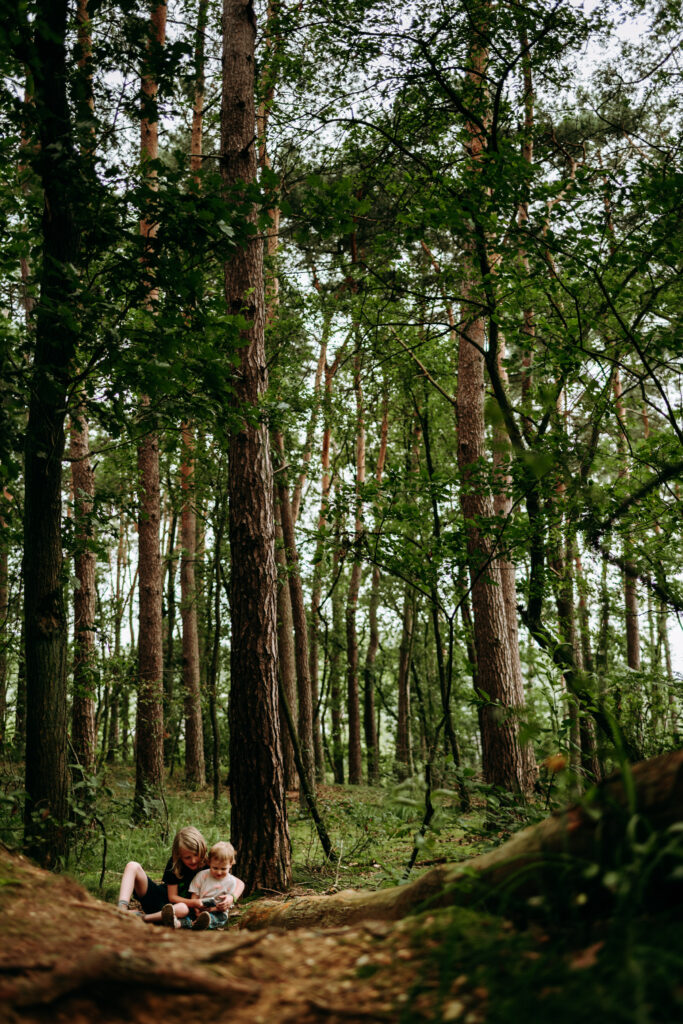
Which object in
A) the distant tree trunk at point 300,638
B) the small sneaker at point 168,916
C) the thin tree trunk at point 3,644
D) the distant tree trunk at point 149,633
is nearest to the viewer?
the small sneaker at point 168,916

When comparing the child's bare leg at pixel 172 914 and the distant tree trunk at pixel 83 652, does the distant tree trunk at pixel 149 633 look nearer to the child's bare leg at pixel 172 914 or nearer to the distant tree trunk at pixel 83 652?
the distant tree trunk at pixel 83 652

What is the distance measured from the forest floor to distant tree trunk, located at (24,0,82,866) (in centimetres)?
257

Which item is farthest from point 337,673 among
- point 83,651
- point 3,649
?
point 3,649

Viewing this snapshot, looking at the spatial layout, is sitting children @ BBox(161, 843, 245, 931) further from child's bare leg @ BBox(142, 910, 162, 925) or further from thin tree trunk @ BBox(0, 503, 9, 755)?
thin tree trunk @ BBox(0, 503, 9, 755)

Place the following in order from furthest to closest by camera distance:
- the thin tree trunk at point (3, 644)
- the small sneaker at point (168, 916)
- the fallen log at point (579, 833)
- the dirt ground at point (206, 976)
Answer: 1. the thin tree trunk at point (3, 644)
2. the small sneaker at point (168, 916)
3. the fallen log at point (579, 833)
4. the dirt ground at point (206, 976)

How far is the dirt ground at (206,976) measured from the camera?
1.70 metres

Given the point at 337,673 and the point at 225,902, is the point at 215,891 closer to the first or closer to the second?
the point at 225,902

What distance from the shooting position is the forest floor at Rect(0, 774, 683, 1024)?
138cm

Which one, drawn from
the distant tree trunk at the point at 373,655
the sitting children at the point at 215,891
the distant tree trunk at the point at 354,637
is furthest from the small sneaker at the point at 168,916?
the distant tree trunk at the point at 373,655

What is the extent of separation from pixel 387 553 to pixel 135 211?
146 inches

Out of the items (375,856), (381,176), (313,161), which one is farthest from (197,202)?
(313,161)

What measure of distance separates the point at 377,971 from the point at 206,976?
1.63ft

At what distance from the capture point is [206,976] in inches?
73.8

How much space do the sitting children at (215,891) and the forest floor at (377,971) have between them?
8.27ft
